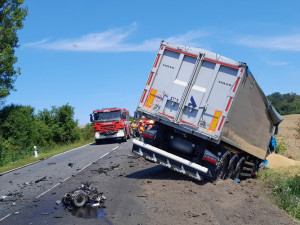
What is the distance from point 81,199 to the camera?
899 centimetres

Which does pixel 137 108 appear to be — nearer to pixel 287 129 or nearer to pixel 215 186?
pixel 215 186

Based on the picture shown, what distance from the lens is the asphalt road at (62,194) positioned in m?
8.06

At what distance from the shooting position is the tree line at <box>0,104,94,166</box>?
3161 centimetres

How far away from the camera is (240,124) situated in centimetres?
1233

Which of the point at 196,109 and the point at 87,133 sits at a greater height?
the point at 196,109

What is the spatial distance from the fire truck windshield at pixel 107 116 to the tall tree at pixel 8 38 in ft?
25.2

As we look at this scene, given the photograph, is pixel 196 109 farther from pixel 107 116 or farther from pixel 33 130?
pixel 33 130

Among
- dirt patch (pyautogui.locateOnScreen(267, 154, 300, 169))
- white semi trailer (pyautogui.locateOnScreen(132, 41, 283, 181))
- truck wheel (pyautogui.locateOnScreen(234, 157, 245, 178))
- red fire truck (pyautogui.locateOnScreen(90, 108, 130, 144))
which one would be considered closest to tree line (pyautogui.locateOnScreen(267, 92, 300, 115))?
red fire truck (pyautogui.locateOnScreen(90, 108, 130, 144))

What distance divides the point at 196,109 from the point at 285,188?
3762 mm

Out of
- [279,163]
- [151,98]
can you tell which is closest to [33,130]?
[279,163]

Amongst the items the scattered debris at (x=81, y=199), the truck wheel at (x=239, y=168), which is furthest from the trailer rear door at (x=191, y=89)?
the scattered debris at (x=81, y=199)

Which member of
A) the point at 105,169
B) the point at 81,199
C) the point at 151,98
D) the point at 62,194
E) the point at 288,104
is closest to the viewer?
the point at 81,199

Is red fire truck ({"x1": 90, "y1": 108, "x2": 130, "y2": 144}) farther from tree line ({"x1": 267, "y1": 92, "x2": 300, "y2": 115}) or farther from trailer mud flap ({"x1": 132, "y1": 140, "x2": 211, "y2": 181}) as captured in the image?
tree line ({"x1": 267, "y1": 92, "x2": 300, "y2": 115})

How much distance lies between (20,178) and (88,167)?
106 inches
